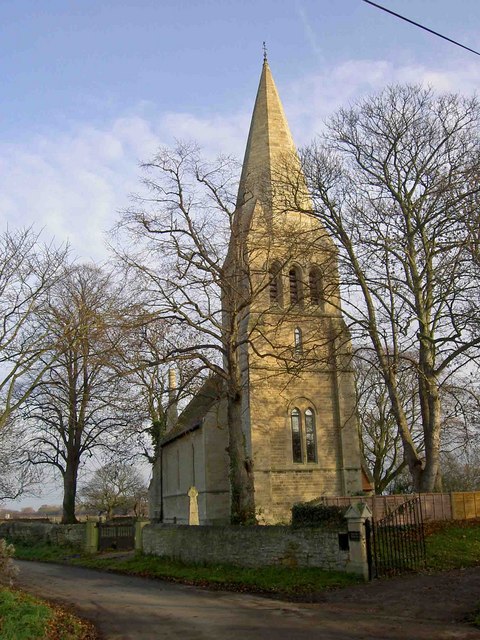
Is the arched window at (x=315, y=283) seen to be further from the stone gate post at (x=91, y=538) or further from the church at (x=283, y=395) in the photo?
the stone gate post at (x=91, y=538)

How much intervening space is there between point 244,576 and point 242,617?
5032mm

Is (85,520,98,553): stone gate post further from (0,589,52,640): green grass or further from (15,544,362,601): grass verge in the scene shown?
(0,589,52,640): green grass

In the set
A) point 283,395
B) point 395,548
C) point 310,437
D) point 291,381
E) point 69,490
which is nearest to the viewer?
point 395,548

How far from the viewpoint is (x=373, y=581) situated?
45.1 ft

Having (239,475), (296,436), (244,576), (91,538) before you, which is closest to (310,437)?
(296,436)

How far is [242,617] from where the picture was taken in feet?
36.9

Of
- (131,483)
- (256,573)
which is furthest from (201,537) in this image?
(131,483)

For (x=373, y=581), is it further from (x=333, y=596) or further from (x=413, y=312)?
(x=413, y=312)

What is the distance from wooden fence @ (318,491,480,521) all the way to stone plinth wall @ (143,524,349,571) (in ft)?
11.4

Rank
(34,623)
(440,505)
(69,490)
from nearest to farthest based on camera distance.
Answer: (34,623), (440,505), (69,490)

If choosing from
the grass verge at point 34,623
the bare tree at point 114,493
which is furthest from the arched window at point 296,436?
the bare tree at point 114,493

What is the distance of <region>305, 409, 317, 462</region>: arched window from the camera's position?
27.8 meters

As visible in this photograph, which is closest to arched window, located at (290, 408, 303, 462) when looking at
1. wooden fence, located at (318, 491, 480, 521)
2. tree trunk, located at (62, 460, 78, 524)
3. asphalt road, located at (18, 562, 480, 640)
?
wooden fence, located at (318, 491, 480, 521)

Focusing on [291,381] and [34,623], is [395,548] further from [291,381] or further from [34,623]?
[291,381]
